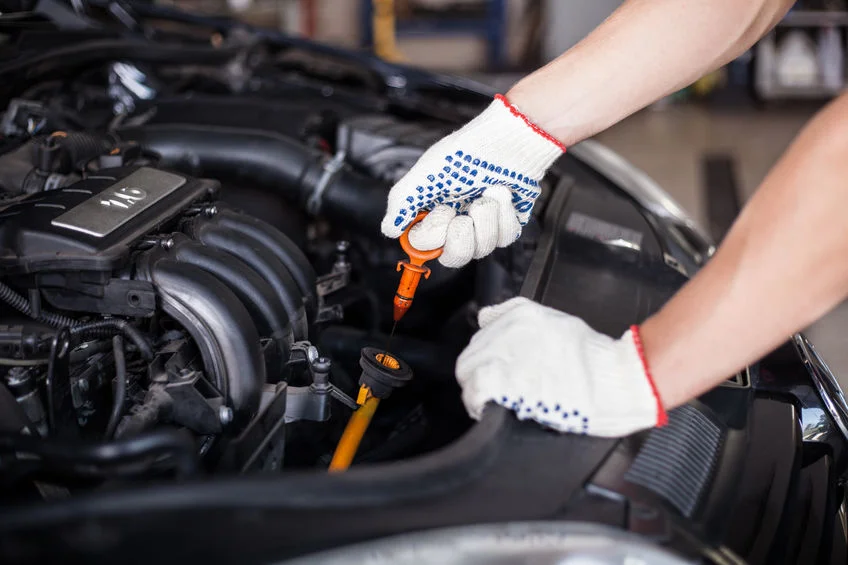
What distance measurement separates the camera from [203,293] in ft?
3.44

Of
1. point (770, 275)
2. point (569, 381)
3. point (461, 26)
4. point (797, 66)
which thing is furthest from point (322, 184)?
point (461, 26)

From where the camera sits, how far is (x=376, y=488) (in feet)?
2.60

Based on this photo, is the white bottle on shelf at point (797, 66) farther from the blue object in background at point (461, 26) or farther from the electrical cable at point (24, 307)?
the electrical cable at point (24, 307)

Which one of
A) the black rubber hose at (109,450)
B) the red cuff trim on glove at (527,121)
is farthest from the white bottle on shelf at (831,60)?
the black rubber hose at (109,450)

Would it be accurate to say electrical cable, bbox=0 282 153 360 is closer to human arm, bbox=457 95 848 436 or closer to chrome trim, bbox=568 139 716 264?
human arm, bbox=457 95 848 436

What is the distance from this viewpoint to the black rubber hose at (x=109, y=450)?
0.81 metres

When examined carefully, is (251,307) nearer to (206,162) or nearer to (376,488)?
(376,488)

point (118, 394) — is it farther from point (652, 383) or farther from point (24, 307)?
point (652, 383)

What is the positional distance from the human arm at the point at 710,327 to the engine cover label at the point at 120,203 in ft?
1.56

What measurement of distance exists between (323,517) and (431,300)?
83 cm

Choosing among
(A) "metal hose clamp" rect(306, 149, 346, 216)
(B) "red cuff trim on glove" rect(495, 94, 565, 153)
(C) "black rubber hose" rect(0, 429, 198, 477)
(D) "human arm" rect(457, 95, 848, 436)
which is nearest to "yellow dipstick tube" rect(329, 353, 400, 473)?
(D) "human arm" rect(457, 95, 848, 436)

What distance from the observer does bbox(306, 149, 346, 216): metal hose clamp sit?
153 cm

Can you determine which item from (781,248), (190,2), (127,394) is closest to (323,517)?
(127,394)

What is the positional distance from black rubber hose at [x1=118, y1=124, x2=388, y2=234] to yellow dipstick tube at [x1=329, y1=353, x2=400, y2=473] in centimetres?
43
